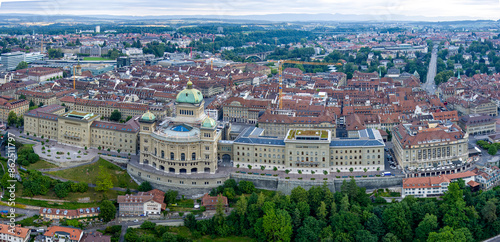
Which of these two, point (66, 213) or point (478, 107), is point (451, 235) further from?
point (478, 107)

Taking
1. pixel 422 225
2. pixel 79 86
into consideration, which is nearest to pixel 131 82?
pixel 79 86

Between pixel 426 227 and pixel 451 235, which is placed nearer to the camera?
pixel 451 235

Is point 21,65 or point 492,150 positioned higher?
point 21,65

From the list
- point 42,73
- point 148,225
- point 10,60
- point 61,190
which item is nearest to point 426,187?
point 148,225

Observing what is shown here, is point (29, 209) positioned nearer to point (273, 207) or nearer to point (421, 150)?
point (273, 207)

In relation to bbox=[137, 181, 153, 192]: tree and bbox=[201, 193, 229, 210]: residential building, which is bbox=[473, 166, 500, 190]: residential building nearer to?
bbox=[201, 193, 229, 210]: residential building

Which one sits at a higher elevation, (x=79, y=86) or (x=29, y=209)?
(x=79, y=86)

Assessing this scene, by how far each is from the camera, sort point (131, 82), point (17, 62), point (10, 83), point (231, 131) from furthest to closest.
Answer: point (17, 62)
point (131, 82)
point (10, 83)
point (231, 131)

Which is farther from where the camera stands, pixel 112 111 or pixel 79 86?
pixel 79 86
